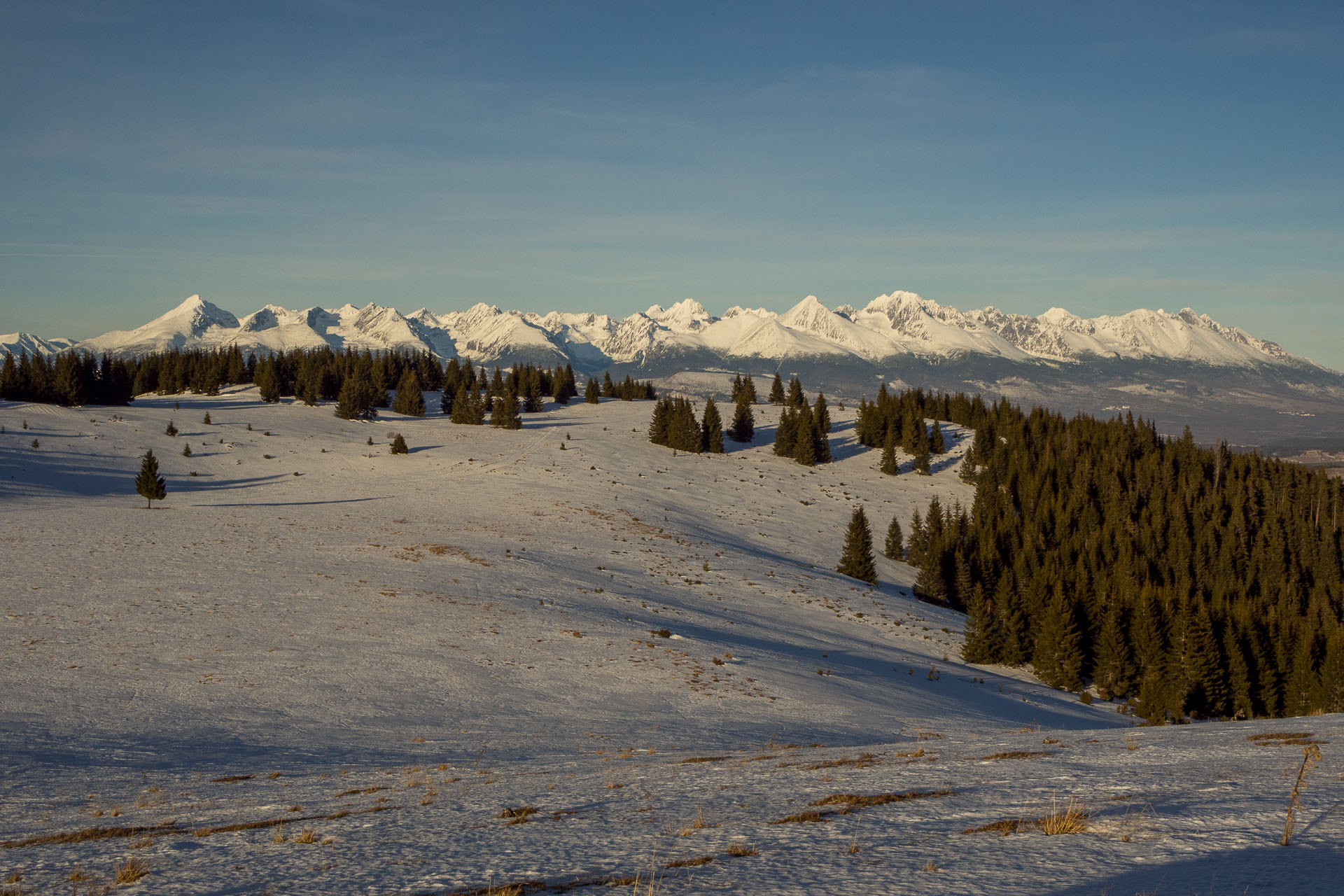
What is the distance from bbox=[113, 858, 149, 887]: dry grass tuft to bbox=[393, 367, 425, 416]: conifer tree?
378ft

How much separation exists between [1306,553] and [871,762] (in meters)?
135

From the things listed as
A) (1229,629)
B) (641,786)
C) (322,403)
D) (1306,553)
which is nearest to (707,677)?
→ (641,786)

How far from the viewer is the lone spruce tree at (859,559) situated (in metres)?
66.6

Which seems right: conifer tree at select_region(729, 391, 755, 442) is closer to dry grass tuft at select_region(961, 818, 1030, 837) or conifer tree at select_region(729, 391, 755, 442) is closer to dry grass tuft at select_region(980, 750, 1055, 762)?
dry grass tuft at select_region(980, 750, 1055, 762)

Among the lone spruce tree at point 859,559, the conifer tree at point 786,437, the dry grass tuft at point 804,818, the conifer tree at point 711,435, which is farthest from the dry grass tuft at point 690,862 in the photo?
the conifer tree at point 786,437

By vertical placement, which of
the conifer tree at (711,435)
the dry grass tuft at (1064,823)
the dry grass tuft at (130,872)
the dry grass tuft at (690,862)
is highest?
the conifer tree at (711,435)

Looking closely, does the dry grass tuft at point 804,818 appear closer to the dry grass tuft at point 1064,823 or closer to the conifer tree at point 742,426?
the dry grass tuft at point 1064,823

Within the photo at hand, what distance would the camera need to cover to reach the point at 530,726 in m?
23.8

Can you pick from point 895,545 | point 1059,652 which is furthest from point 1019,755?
point 895,545

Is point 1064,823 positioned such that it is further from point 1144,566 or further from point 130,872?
point 1144,566

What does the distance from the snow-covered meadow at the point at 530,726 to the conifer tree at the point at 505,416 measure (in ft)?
133

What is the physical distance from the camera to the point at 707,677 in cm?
3136

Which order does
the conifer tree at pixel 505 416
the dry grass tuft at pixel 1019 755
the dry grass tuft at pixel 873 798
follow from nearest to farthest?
the dry grass tuft at pixel 873 798 < the dry grass tuft at pixel 1019 755 < the conifer tree at pixel 505 416

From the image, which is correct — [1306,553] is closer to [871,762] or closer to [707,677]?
[707,677]
